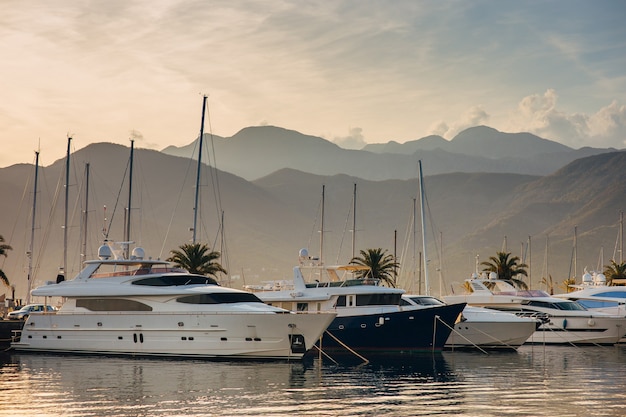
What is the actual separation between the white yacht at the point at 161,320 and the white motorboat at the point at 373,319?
569 centimetres

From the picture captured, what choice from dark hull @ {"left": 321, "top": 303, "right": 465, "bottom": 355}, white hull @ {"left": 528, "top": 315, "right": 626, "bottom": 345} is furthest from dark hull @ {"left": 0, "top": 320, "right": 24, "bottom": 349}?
white hull @ {"left": 528, "top": 315, "right": 626, "bottom": 345}

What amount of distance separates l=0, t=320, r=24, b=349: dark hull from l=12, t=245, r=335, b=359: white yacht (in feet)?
4.57

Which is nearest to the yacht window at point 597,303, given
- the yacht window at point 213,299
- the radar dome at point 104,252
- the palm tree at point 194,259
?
the palm tree at point 194,259

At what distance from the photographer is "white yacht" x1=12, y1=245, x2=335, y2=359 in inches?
1613

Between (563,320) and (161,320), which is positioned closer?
(161,320)

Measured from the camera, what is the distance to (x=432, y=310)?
157ft

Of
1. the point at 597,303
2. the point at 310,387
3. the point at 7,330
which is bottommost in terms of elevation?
the point at 310,387

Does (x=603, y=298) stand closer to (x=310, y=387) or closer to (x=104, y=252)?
(x=104, y=252)

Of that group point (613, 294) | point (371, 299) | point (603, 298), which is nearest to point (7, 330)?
point (371, 299)

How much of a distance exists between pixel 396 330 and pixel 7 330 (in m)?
21.0

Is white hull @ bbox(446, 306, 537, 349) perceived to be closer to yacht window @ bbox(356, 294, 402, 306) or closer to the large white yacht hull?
yacht window @ bbox(356, 294, 402, 306)

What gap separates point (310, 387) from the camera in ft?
108

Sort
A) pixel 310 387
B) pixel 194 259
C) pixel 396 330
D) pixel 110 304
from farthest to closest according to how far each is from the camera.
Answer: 1. pixel 194 259
2. pixel 396 330
3. pixel 110 304
4. pixel 310 387

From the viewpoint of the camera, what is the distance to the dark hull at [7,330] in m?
48.8
